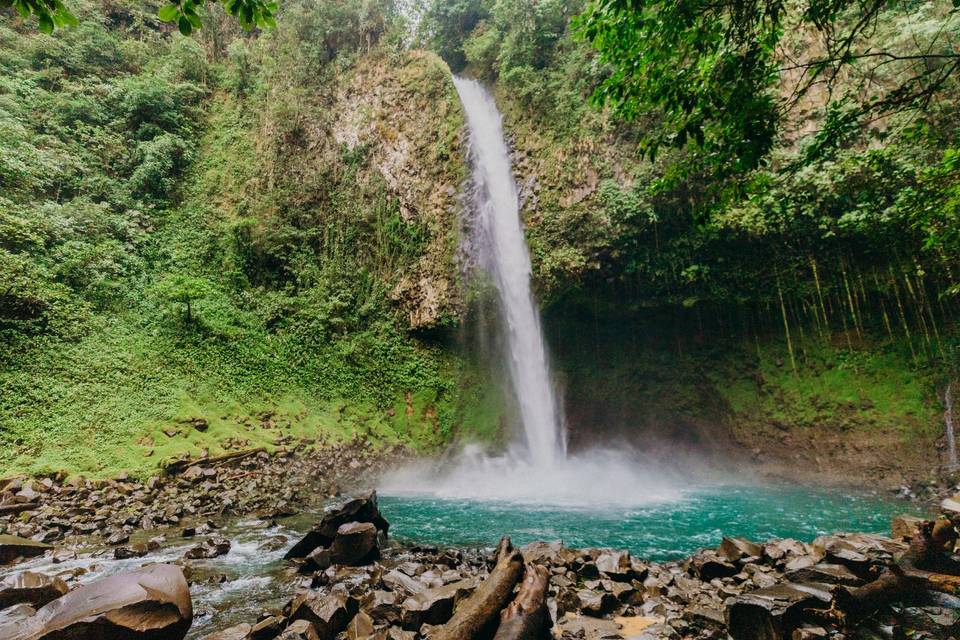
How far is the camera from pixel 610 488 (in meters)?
12.4

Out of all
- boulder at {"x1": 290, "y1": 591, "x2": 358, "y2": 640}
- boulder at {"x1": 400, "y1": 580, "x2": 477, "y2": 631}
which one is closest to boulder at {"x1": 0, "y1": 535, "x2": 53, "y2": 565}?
boulder at {"x1": 290, "y1": 591, "x2": 358, "y2": 640}

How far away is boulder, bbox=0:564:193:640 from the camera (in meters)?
2.93

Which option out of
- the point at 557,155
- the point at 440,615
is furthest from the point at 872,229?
the point at 440,615

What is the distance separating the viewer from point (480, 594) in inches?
138

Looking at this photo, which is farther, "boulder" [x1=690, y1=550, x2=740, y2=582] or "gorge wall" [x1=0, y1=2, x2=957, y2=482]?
"gorge wall" [x1=0, y1=2, x2=957, y2=482]

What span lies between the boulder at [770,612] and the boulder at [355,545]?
4.16 m

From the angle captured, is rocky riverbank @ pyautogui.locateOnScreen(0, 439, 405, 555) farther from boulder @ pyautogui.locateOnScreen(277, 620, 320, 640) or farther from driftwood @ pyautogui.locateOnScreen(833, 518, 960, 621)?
driftwood @ pyautogui.locateOnScreen(833, 518, 960, 621)

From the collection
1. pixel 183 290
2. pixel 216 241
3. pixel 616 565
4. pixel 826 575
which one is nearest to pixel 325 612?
pixel 616 565

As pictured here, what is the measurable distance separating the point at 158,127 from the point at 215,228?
5.29 meters

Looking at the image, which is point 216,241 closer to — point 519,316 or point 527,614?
point 519,316

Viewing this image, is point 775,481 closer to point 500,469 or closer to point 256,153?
point 500,469

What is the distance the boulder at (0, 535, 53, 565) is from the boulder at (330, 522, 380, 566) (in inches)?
157

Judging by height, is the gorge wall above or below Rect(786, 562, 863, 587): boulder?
above

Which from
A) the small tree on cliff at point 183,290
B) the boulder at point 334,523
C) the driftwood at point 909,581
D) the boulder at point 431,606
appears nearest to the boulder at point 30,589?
the boulder at point 334,523
